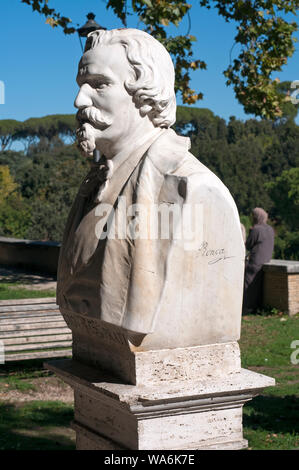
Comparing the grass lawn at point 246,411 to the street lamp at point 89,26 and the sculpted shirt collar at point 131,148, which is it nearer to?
the sculpted shirt collar at point 131,148

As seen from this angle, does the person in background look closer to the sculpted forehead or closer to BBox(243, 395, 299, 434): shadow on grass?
BBox(243, 395, 299, 434): shadow on grass

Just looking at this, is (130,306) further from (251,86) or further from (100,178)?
(251,86)

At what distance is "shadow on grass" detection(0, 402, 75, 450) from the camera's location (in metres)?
4.91

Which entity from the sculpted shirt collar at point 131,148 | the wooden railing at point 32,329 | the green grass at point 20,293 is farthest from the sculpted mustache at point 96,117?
the green grass at point 20,293

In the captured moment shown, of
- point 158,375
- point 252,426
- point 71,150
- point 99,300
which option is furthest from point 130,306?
point 71,150

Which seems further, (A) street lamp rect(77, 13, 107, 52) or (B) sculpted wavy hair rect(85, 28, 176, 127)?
(A) street lamp rect(77, 13, 107, 52)

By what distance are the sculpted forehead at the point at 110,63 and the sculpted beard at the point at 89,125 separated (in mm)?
161

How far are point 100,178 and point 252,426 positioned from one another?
315 centimetres

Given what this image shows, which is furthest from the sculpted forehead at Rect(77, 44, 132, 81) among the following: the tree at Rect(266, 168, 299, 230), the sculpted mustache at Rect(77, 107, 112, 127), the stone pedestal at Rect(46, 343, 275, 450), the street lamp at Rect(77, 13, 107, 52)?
the tree at Rect(266, 168, 299, 230)

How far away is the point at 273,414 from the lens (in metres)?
5.62

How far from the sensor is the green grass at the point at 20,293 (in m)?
10.9

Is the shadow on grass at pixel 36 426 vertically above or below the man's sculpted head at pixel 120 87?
below

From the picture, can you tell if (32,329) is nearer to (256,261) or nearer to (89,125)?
(256,261)
